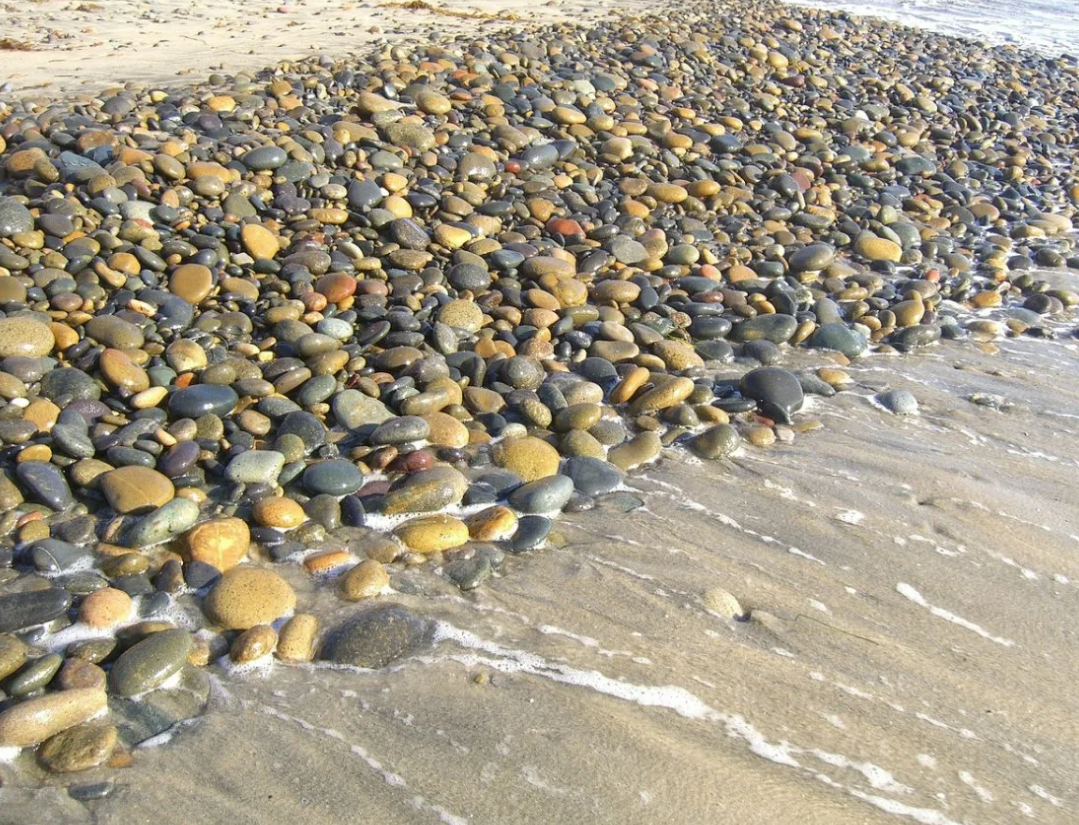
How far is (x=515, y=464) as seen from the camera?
316cm

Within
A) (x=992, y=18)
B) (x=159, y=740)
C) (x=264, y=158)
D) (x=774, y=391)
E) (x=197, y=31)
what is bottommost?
(x=159, y=740)

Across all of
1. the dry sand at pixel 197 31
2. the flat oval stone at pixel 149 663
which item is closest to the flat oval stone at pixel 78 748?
the flat oval stone at pixel 149 663

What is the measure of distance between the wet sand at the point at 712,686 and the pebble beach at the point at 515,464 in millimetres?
10

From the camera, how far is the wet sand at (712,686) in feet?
6.29

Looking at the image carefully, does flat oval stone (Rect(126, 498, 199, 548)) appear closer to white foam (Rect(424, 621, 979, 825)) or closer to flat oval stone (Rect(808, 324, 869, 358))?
white foam (Rect(424, 621, 979, 825))

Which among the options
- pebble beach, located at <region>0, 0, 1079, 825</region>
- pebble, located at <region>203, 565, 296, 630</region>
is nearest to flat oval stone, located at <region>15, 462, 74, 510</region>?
pebble beach, located at <region>0, 0, 1079, 825</region>

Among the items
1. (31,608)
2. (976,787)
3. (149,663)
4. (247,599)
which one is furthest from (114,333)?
(976,787)

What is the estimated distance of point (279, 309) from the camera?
388cm

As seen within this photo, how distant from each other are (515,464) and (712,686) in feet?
3.83

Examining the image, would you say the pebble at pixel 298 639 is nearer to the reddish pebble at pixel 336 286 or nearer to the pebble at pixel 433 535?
the pebble at pixel 433 535

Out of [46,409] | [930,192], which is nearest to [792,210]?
[930,192]

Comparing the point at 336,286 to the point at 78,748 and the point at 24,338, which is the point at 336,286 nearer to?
the point at 24,338

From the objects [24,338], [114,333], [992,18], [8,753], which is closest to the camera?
[8,753]

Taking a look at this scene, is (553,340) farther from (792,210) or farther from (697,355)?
(792,210)
